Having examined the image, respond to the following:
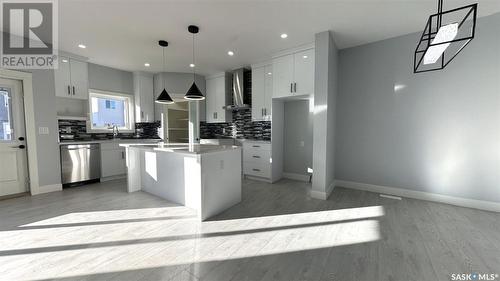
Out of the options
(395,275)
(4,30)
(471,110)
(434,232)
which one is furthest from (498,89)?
(4,30)

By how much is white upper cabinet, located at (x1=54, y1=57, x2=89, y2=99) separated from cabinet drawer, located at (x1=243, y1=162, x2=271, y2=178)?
408 cm

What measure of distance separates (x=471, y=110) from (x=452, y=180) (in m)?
1.12

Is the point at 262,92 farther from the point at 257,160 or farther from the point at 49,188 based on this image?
the point at 49,188

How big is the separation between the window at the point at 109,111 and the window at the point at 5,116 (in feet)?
4.48

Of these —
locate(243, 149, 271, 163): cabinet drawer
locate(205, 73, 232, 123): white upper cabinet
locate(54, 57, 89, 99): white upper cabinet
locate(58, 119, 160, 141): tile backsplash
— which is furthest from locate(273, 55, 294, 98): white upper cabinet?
locate(54, 57, 89, 99): white upper cabinet

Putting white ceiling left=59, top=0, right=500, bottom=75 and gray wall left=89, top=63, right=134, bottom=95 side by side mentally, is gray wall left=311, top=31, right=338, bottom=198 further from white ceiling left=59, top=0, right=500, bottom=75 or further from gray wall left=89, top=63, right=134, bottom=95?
gray wall left=89, top=63, right=134, bottom=95

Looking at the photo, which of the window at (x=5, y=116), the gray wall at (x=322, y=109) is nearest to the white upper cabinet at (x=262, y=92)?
the gray wall at (x=322, y=109)

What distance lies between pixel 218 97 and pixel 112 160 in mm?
3111

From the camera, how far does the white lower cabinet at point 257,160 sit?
4543 millimetres

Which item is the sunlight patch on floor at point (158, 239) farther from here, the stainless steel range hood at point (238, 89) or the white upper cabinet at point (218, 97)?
the white upper cabinet at point (218, 97)

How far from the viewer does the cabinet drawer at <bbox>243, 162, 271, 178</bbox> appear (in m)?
4.55

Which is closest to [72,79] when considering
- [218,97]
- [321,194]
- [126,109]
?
[126,109]

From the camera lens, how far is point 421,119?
11.1 feet

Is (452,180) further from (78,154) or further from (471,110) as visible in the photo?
(78,154)
